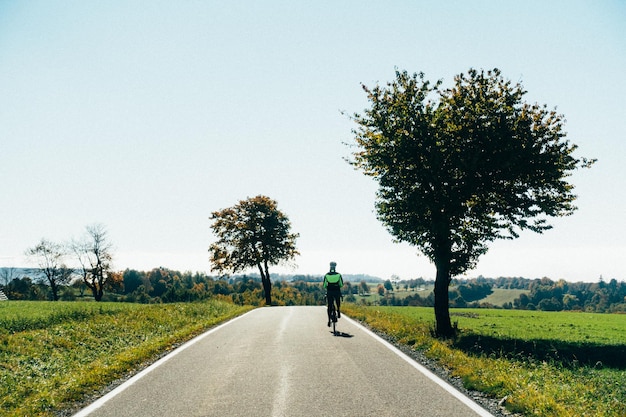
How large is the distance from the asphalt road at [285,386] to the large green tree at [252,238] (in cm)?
3444

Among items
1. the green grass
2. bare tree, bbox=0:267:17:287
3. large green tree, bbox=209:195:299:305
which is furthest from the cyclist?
the green grass

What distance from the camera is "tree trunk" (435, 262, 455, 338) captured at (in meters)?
15.1

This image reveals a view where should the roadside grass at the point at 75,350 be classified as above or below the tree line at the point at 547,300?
above

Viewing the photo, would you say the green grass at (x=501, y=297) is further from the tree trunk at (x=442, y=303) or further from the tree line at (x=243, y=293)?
the tree trunk at (x=442, y=303)

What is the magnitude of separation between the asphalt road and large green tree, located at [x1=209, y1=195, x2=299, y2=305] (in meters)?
34.4

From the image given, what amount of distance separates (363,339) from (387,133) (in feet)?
24.0

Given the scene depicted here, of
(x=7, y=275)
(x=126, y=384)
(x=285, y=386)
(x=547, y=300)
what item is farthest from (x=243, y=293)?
(x=547, y=300)

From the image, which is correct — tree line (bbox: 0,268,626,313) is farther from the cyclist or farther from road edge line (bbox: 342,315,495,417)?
road edge line (bbox: 342,315,495,417)

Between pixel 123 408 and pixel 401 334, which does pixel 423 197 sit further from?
pixel 123 408

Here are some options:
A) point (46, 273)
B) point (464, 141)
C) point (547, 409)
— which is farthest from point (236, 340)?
point (46, 273)

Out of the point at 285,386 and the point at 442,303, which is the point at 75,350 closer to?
the point at 285,386

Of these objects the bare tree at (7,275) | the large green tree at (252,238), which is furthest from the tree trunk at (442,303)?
the bare tree at (7,275)

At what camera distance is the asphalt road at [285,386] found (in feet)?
18.2

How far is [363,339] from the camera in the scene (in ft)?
39.5
